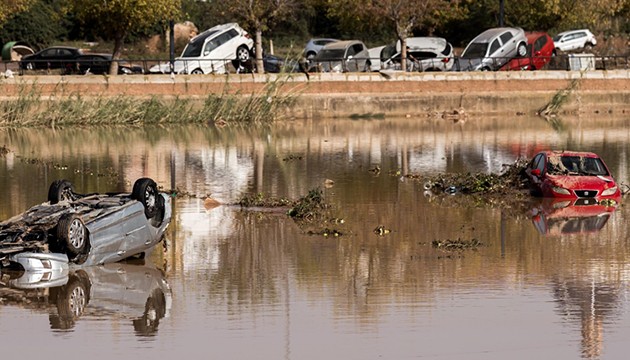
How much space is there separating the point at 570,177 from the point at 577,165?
0.89m

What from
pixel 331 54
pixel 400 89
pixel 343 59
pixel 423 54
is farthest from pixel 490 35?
pixel 343 59

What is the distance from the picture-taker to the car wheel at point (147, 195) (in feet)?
68.4

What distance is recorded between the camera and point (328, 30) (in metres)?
82.8

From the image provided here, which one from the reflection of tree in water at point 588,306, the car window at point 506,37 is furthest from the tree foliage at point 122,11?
the reflection of tree in water at point 588,306

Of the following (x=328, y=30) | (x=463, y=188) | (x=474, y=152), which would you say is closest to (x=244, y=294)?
(x=463, y=188)

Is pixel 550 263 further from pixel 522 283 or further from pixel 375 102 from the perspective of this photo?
pixel 375 102

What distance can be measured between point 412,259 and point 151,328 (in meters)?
5.79

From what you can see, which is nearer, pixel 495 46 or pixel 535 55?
pixel 495 46

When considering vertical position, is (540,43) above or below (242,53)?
above

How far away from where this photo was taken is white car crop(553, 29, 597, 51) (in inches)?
2943

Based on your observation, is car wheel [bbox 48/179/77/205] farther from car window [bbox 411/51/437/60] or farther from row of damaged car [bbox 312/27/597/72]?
car window [bbox 411/51/437/60]

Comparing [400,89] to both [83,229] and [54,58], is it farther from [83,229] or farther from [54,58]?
[83,229]

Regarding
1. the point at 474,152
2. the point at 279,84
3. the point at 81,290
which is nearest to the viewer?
the point at 81,290

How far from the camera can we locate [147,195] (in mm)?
21047
